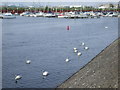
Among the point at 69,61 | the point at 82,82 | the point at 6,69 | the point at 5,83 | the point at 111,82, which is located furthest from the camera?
the point at 69,61

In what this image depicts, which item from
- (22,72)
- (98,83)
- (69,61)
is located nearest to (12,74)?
(22,72)

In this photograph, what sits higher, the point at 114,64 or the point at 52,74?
the point at 114,64

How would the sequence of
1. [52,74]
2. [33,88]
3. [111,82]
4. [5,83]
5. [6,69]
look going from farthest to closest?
[6,69] < [52,74] < [5,83] < [33,88] < [111,82]

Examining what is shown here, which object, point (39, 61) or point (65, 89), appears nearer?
point (65, 89)

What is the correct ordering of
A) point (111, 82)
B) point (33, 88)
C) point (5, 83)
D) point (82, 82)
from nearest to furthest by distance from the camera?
point (111, 82)
point (82, 82)
point (33, 88)
point (5, 83)

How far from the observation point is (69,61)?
26.7 m

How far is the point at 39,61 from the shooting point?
26.8 m

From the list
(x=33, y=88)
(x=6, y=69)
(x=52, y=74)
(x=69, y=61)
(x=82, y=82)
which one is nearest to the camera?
(x=82, y=82)

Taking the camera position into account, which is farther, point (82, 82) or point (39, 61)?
point (39, 61)

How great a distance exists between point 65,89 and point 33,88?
340 centimetres

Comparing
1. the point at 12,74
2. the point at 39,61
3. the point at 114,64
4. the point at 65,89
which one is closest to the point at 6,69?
the point at 12,74

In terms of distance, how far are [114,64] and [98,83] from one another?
234 cm

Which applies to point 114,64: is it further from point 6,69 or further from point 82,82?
point 6,69

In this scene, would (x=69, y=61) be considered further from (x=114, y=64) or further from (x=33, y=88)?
(x=114, y=64)
